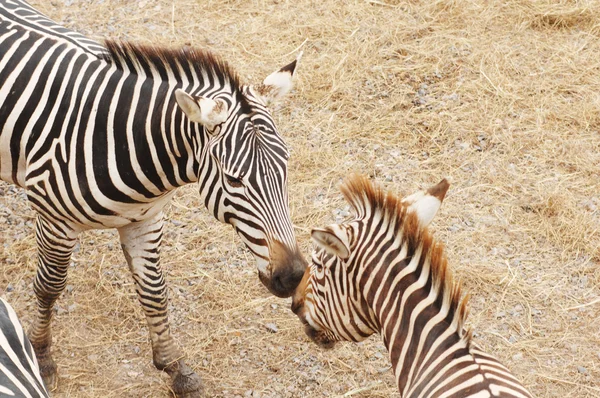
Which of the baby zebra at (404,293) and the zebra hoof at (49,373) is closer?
the baby zebra at (404,293)

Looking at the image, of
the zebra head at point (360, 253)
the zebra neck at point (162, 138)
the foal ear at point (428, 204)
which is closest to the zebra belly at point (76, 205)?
the zebra neck at point (162, 138)

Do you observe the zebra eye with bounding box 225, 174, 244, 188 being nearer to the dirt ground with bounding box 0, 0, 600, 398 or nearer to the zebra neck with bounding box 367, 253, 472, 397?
the zebra neck with bounding box 367, 253, 472, 397

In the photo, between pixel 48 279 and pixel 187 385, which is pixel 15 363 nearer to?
pixel 48 279

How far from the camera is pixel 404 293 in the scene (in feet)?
13.0

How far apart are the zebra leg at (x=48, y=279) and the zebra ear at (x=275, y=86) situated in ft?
5.36

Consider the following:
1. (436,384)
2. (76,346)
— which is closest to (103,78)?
(76,346)

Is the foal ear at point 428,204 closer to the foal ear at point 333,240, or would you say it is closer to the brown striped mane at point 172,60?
the foal ear at point 333,240

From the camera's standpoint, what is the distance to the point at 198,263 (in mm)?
6922

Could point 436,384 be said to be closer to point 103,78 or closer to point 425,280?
point 425,280

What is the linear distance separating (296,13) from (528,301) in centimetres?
494

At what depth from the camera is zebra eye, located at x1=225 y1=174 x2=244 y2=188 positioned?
456 cm

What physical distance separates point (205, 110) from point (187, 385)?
2.31m

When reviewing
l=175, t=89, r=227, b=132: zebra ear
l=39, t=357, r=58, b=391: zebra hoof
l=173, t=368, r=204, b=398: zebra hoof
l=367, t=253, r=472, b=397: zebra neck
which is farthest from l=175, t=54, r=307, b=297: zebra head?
l=39, t=357, r=58, b=391: zebra hoof

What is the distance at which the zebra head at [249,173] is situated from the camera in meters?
4.52
